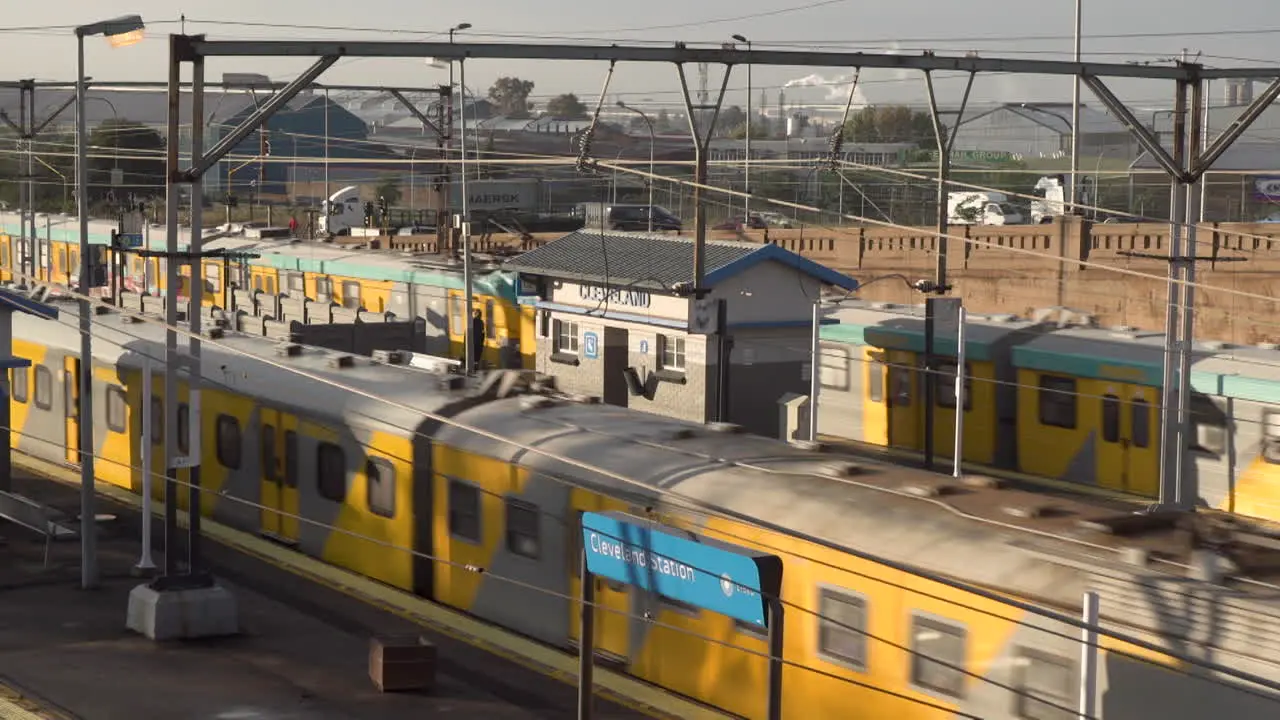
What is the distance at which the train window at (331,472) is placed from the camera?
1948 cm

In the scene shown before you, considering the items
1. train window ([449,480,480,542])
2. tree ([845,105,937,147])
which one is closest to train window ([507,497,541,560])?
train window ([449,480,480,542])

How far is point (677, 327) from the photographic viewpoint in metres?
27.5

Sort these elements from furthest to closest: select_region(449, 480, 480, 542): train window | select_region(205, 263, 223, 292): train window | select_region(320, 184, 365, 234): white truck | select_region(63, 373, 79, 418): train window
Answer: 1. select_region(320, 184, 365, 234): white truck
2. select_region(205, 263, 223, 292): train window
3. select_region(63, 373, 79, 418): train window
4. select_region(449, 480, 480, 542): train window

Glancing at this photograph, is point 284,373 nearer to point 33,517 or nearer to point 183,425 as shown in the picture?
point 183,425

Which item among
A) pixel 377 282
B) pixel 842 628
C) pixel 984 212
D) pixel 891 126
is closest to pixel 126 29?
pixel 842 628

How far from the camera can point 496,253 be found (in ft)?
148

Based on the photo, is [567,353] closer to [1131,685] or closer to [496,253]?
[496,253]

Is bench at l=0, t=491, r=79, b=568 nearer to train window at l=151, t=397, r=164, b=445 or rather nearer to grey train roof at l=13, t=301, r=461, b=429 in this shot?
train window at l=151, t=397, r=164, b=445

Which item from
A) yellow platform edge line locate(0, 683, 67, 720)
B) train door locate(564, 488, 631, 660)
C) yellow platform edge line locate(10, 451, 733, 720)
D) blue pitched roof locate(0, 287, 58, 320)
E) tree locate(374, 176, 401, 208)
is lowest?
yellow platform edge line locate(0, 683, 67, 720)

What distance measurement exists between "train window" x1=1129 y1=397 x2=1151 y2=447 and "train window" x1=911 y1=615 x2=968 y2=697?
48.1 ft

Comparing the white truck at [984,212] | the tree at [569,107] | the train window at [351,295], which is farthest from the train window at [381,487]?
the tree at [569,107]

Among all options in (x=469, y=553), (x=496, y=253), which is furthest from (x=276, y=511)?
(x=496, y=253)

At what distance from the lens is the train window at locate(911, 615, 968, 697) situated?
1212 cm

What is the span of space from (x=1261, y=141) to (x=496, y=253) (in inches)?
2112
